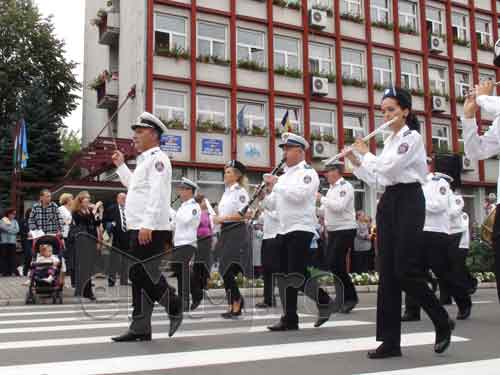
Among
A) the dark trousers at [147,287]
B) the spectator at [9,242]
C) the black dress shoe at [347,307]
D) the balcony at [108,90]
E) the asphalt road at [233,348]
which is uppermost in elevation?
the balcony at [108,90]

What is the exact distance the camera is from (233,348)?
5664mm

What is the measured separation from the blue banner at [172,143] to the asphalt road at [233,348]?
654 inches

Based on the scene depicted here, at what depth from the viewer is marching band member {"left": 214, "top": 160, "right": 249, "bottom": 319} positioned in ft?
24.7

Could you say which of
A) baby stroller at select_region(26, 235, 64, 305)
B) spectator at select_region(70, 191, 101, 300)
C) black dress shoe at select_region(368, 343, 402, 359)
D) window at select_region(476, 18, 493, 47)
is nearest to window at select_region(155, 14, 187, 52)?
spectator at select_region(70, 191, 101, 300)

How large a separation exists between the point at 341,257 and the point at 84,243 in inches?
135

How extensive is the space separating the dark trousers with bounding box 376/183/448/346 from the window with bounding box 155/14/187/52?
21.5m

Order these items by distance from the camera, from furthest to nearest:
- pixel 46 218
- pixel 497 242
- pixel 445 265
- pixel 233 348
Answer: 1. pixel 46 218
2. pixel 445 265
3. pixel 233 348
4. pixel 497 242

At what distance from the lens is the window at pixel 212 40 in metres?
26.7

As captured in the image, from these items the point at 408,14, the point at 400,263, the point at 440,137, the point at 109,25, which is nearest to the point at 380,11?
the point at 408,14

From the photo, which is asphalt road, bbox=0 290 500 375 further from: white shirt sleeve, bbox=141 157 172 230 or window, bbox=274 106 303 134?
window, bbox=274 106 303 134

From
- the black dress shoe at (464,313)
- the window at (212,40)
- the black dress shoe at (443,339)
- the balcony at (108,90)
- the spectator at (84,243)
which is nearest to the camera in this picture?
the black dress shoe at (443,339)

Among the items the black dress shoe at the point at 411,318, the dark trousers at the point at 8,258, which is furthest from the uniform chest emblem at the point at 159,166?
the dark trousers at the point at 8,258

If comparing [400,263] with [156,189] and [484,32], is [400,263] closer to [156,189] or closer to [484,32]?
[156,189]

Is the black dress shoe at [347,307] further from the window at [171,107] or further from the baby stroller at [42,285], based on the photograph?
the window at [171,107]
